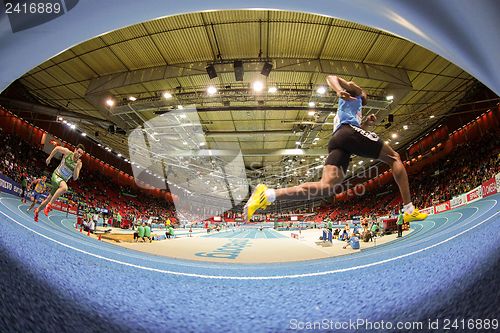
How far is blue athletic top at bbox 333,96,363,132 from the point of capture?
1.65 meters

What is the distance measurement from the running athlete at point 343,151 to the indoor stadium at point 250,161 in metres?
0.01

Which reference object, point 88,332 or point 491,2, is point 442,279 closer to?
point 491,2

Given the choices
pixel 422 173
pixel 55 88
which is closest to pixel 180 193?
pixel 55 88

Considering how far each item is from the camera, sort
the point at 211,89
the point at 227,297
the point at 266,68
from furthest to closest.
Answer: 1. the point at 211,89
2. the point at 266,68
3. the point at 227,297

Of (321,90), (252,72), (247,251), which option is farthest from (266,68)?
(247,251)

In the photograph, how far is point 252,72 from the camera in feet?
24.6

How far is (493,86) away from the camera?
2.91 ft

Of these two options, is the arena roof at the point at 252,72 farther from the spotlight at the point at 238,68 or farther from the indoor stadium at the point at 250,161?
the spotlight at the point at 238,68

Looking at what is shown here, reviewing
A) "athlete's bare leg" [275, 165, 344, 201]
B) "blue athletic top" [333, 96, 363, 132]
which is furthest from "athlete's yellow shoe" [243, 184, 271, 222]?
"blue athletic top" [333, 96, 363, 132]

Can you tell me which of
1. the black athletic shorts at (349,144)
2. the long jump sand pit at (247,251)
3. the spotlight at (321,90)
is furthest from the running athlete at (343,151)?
the spotlight at (321,90)

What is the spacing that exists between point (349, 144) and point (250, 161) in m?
12.1

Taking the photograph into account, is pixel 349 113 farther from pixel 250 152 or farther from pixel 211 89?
pixel 250 152

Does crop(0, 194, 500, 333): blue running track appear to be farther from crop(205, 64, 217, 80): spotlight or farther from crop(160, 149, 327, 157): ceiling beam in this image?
crop(160, 149, 327, 157): ceiling beam

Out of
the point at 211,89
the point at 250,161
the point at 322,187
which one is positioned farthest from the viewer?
the point at 250,161
